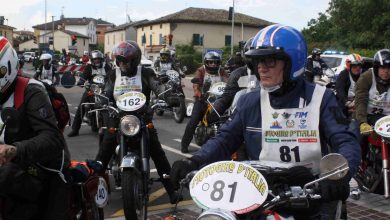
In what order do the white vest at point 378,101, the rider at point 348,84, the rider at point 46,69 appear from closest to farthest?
the white vest at point 378,101 → the rider at point 348,84 → the rider at point 46,69

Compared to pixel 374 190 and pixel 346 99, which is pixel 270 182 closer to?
pixel 374 190

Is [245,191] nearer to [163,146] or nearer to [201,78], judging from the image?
[201,78]

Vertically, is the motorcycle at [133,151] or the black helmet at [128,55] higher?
the black helmet at [128,55]

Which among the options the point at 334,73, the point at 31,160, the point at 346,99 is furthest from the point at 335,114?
the point at 334,73

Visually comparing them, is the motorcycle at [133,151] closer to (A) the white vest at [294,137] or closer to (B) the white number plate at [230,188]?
(A) the white vest at [294,137]

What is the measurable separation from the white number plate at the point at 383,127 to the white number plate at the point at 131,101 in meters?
2.74

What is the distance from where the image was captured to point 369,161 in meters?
6.66

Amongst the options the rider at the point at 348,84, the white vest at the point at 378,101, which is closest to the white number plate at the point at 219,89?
the white vest at the point at 378,101

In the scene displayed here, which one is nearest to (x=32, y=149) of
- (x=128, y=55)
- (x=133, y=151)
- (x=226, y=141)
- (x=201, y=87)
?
(x=226, y=141)

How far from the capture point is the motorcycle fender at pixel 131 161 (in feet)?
16.6

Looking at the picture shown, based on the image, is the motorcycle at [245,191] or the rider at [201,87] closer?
the motorcycle at [245,191]

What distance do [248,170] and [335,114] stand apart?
2.86 ft

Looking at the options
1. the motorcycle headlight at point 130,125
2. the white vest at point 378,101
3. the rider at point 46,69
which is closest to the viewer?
the motorcycle headlight at point 130,125

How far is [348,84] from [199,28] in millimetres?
53540
